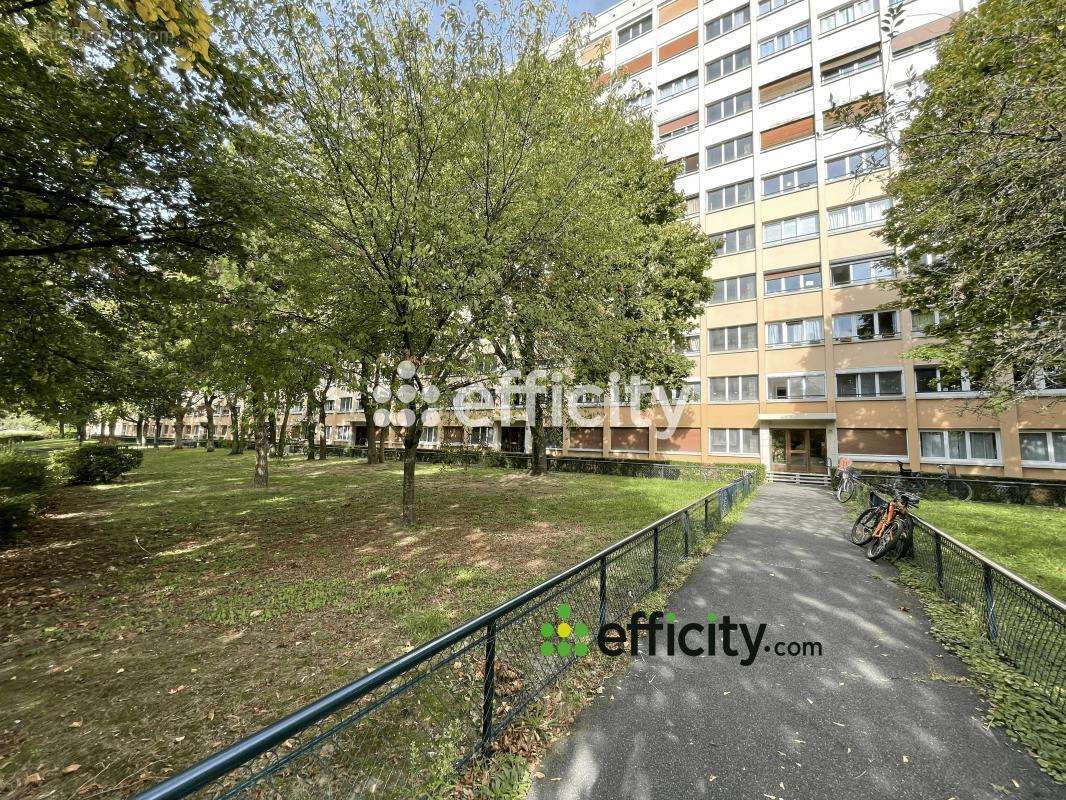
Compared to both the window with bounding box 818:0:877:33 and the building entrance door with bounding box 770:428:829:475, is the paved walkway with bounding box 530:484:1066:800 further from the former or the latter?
the window with bounding box 818:0:877:33

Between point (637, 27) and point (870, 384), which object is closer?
point (870, 384)

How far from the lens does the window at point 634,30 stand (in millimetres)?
29898

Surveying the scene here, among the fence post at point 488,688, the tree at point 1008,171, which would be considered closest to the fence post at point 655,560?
the fence post at point 488,688

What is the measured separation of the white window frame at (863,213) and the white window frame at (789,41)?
1093 centimetres

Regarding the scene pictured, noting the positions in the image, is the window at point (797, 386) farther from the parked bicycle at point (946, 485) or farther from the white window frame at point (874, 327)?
the parked bicycle at point (946, 485)

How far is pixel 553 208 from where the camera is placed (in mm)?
8477

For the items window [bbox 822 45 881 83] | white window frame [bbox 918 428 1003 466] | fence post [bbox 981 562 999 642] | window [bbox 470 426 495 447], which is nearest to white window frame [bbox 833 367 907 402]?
white window frame [bbox 918 428 1003 466]

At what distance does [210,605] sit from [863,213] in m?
29.5

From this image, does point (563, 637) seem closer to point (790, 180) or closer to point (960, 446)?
point (960, 446)

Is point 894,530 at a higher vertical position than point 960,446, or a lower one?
lower

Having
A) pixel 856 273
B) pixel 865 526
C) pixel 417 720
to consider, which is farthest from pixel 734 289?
pixel 417 720

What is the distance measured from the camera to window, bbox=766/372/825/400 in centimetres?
2198

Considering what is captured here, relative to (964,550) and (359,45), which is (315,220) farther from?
(964,550)

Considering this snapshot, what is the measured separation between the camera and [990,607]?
4.38m
